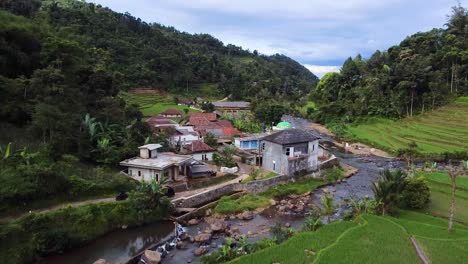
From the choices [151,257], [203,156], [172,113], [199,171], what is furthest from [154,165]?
[172,113]

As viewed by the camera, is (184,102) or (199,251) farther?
(184,102)

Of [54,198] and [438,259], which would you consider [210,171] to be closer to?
[54,198]

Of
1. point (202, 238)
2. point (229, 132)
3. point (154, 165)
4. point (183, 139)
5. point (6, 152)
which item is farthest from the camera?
point (229, 132)

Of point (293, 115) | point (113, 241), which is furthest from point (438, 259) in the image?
point (293, 115)

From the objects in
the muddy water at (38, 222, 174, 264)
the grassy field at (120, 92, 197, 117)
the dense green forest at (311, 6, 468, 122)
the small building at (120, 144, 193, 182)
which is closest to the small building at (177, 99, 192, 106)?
the grassy field at (120, 92, 197, 117)

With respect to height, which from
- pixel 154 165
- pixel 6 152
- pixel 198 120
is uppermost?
pixel 6 152

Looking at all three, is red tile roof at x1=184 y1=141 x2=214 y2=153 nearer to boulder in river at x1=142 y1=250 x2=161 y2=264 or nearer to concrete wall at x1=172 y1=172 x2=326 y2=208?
concrete wall at x1=172 y1=172 x2=326 y2=208

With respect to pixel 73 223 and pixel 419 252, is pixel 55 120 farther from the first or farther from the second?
pixel 419 252
